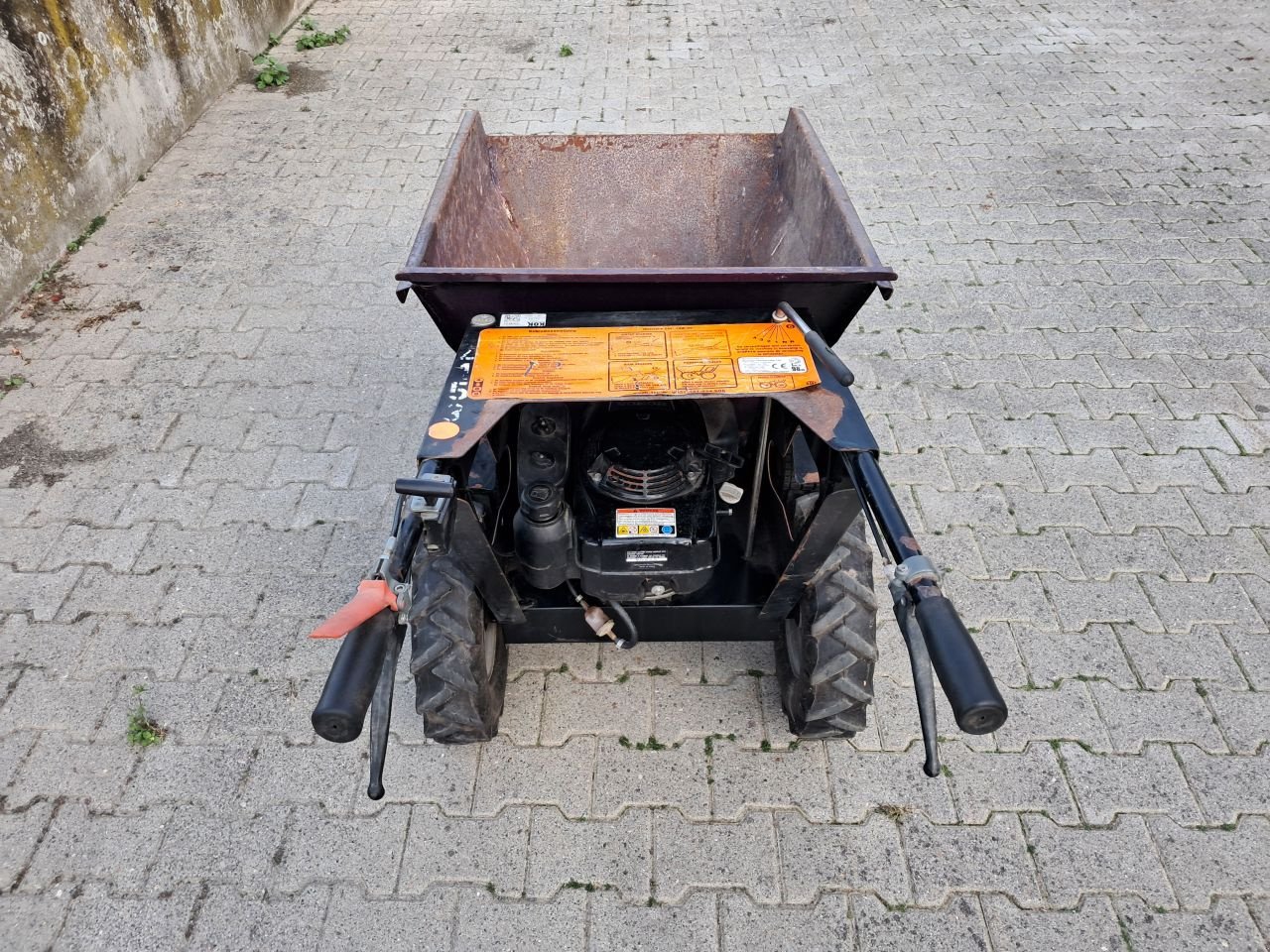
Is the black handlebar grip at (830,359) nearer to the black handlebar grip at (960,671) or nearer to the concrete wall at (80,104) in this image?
the black handlebar grip at (960,671)

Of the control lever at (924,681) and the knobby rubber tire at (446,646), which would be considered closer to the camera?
the control lever at (924,681)

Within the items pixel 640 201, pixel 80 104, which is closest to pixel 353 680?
pixel 640 201

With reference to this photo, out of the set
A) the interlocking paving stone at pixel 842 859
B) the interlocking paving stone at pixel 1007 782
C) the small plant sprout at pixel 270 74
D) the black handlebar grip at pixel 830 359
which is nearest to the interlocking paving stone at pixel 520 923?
the interlocking paving stone at pixel 842 859

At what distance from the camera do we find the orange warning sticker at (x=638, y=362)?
185cm

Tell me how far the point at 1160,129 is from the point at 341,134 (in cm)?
590

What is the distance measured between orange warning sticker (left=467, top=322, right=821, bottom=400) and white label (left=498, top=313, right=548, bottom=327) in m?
0.02

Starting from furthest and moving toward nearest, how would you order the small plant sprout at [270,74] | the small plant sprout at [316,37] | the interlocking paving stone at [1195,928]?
the small plant sprout at [316,37] → the small plant sprout at [270,74] → the interlocking paving stone at [1195,928]

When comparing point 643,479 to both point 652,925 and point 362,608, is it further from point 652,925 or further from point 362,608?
point 652,925

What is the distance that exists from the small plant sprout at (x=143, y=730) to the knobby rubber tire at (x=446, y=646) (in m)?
0.94

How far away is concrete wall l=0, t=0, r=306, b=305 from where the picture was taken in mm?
4242

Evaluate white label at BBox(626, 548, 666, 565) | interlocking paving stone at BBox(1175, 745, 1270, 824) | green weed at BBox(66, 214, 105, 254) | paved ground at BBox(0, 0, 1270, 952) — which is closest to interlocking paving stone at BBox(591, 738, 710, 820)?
paved ground at BBox(0, 0, 1270, 952)

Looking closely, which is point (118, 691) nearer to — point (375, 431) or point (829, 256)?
point (375, 431)

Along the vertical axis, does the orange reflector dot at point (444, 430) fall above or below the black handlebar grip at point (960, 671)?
below

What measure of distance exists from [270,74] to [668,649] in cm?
621
